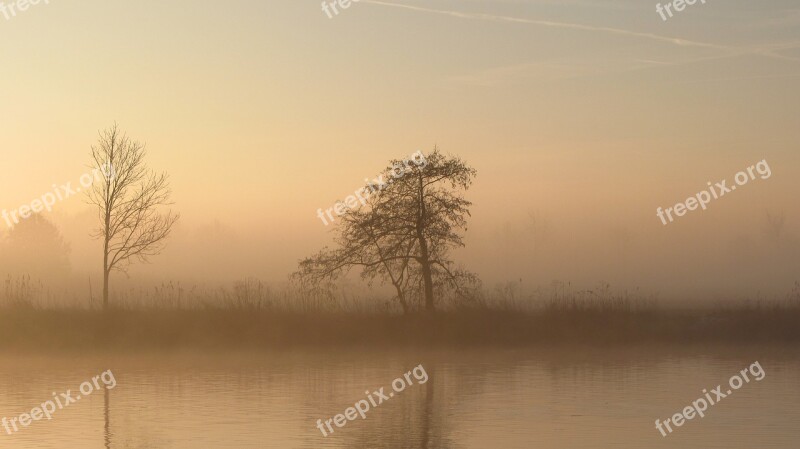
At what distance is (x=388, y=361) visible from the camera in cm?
3406

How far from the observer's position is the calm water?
61.9 feet

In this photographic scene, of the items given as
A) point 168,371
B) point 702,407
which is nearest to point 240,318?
point 168,371

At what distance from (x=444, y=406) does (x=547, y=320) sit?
763 inches
